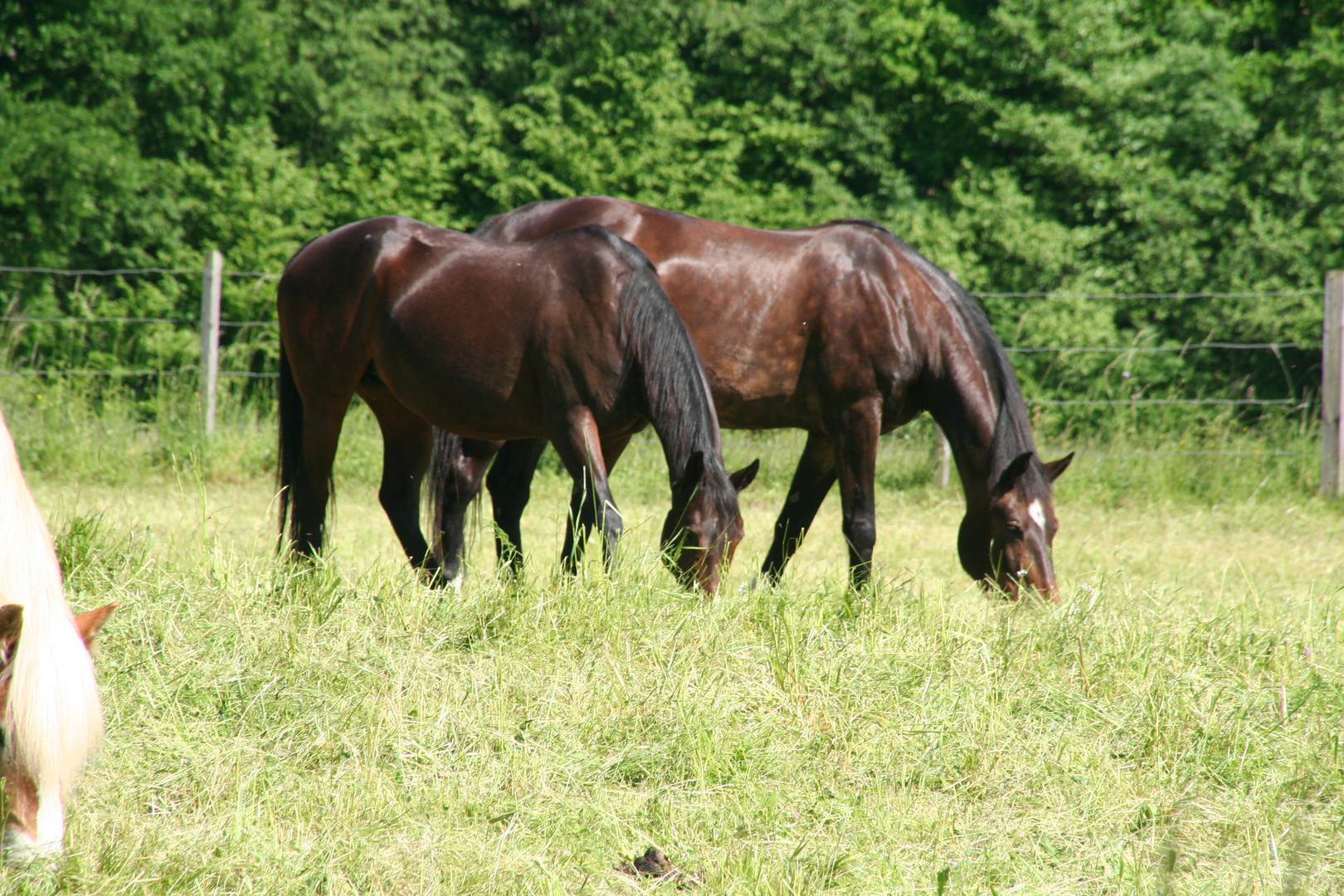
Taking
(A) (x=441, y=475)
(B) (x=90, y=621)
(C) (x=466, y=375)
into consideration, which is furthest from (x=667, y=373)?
(B) (x=90, y=621)

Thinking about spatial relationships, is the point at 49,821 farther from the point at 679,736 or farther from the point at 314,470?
the point at 314,470

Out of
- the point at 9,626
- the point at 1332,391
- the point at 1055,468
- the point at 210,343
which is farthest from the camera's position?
the point at 210,343

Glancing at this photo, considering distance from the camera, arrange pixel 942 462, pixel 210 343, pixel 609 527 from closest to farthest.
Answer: pixel 609 527
pixel 942 462
pixel 210 343

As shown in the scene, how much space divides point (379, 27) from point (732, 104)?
505 centimetres

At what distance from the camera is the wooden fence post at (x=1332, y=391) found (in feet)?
27.9

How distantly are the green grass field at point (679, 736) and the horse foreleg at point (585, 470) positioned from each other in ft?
0.52

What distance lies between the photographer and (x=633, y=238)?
5.44m

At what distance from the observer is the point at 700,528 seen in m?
3.85

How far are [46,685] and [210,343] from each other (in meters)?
7.53

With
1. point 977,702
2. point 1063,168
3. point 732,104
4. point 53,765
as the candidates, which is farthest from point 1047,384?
point 53,765

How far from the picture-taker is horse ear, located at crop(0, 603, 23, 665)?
79.0 inches

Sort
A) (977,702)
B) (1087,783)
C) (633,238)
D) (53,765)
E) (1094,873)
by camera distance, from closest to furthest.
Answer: (53,765), (1094,873), (1087,783), (977,702), (633,238)

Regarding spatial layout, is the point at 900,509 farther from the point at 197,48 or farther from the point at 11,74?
the point at 11,74

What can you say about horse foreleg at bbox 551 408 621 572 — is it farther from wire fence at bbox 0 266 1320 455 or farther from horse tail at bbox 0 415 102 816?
wire fence at bbox 0 266 1320 455
